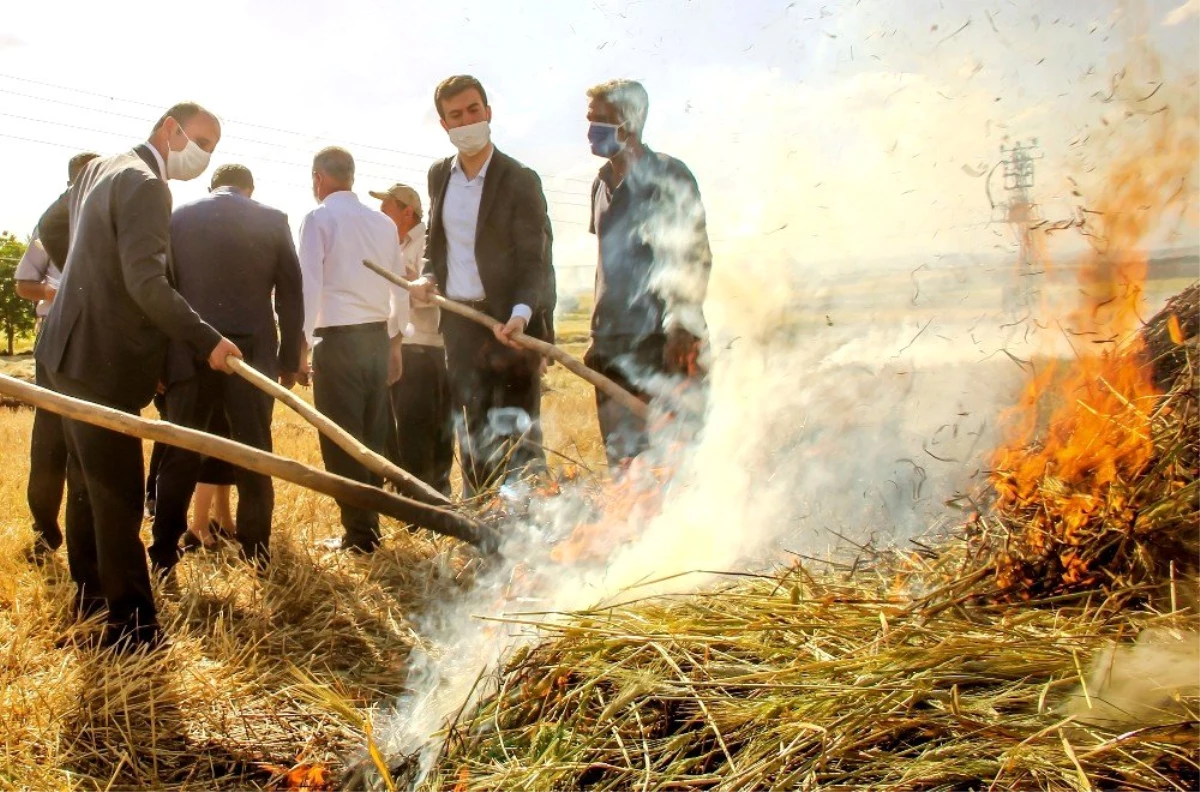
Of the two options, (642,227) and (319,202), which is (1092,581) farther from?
(319,202)

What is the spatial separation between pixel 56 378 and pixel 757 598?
3066 millimetres

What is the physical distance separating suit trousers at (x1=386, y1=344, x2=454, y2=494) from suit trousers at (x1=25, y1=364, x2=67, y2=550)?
75.0 inches

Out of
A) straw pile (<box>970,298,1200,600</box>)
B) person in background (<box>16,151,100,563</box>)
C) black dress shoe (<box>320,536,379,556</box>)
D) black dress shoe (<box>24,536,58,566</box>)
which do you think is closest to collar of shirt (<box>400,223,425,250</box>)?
person in background (<box>16,151,100,563</box>)

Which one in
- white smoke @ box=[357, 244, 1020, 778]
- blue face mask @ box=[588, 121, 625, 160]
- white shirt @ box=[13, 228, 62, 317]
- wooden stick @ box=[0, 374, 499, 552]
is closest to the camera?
wooden stick @ box=[0, 374, 499, 552]

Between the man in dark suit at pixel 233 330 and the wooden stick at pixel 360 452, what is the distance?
95cm

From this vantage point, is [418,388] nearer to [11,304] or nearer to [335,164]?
[335,164]

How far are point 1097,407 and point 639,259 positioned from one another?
102 inches

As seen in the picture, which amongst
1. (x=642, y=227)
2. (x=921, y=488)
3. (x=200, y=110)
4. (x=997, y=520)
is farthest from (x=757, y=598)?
(x=200, y=110)

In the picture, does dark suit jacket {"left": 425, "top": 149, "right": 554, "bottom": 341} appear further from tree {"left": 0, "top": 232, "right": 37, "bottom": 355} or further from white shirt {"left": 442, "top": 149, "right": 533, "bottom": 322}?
tree {"left": 0, "top": 232, "right": 37, "bottom": 355}

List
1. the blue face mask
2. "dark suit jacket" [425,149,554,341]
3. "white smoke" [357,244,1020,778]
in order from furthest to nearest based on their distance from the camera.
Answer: "dark suit jacket" [425,149,554,341] < the blue face mask < "white smoke" [357,244,1020,778]

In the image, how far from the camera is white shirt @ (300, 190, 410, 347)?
17.7 feet

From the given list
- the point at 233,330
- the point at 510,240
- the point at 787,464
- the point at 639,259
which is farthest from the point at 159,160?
the point at 787,464

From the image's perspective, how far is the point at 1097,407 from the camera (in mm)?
2951

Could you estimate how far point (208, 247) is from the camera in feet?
16.2
